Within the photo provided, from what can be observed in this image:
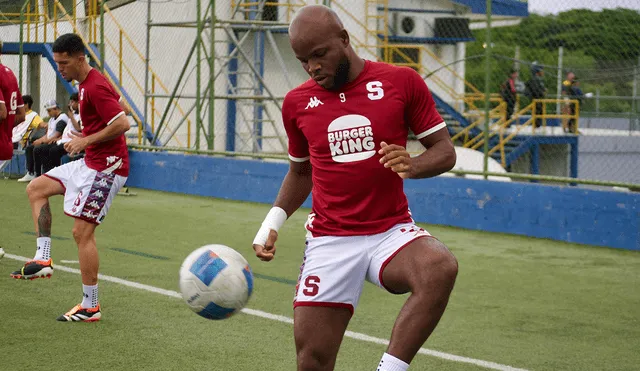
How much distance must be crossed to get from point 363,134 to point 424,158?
295 millimetres

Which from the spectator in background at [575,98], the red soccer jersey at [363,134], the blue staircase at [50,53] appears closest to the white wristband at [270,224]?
the red soccer jersey at [363,134]

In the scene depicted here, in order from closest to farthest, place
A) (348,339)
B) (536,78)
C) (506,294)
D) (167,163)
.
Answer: (348,339)
(506,294)
(536,78)
(167,163)

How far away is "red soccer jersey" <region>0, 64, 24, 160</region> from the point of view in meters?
9.68

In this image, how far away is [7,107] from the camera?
9.76 metres

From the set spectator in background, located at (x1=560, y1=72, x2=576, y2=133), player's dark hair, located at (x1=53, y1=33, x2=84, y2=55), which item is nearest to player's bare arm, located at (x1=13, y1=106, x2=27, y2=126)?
player's dark hair, located at (x1=53, y1=33, x2=84, y2=55)

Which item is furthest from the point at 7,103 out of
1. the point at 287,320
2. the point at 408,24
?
the point at 408,24

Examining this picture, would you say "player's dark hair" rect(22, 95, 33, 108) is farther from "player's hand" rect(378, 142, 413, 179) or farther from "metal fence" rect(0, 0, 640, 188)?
"player's hand" rect(378, 142, 413, 179)

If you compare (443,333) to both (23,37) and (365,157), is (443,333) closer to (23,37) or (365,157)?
(365,157)

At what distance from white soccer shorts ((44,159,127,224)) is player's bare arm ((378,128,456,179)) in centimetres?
363

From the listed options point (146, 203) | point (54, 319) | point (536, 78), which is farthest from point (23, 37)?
point (54, 319)

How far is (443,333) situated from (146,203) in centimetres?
960

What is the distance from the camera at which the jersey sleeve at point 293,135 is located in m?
4.67

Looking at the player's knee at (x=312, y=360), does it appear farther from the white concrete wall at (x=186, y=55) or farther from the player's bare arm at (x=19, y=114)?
the white concrete wall at (x=186, y=55)

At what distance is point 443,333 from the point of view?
714 centimetres
